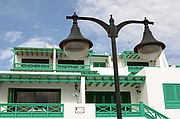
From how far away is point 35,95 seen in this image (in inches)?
637

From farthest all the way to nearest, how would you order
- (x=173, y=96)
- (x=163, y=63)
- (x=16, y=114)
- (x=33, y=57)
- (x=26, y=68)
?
(x=163, y=63) < (x=33, y=57) < (x=26, y=68) < (x=173, y=96) < (x=16, y=114)

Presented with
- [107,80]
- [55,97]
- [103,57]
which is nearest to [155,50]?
[107,80]

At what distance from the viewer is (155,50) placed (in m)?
5.01

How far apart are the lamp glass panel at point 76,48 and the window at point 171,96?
11.6 m

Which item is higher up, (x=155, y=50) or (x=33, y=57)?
(x=33, y=57)

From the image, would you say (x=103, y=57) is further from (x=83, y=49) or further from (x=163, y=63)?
Answer: (x=83, y=49)

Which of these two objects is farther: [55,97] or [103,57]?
[103,57]

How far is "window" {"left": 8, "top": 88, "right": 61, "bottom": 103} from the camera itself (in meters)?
16.0

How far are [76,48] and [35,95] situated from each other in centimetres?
1201

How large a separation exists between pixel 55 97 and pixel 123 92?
14.1ft

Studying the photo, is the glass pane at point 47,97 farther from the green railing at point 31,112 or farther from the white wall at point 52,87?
the green railing at point 31,112

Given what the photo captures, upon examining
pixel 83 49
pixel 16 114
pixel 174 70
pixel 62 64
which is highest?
pixel 62 64

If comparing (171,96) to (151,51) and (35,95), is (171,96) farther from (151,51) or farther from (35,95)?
(151,51)

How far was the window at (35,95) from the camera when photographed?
52.6 ft
